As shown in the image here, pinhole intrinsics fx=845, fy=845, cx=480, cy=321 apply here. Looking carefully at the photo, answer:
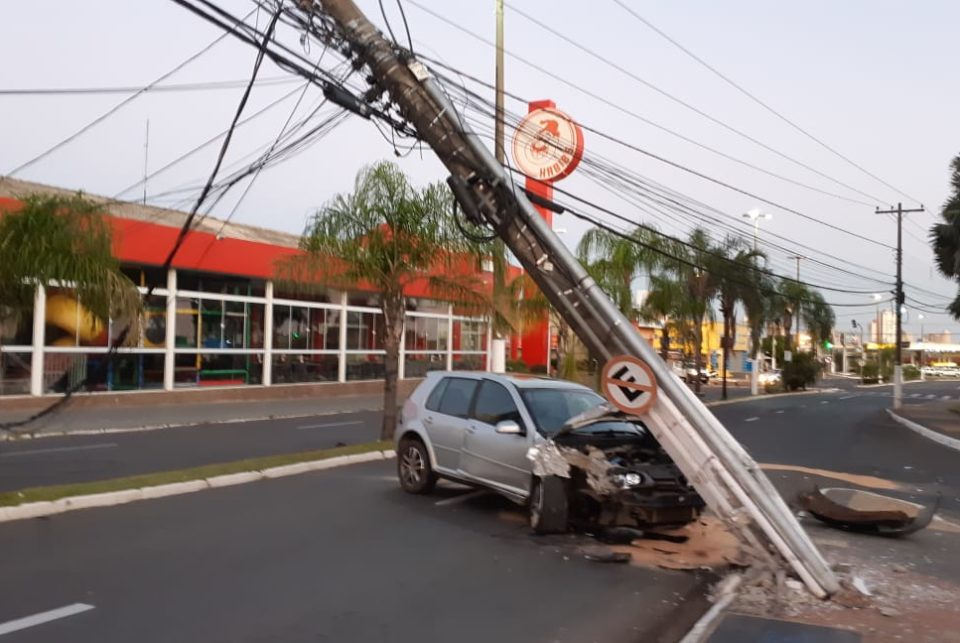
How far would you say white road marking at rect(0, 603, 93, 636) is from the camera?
543 cm

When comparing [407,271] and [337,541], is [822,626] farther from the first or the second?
[407,271]

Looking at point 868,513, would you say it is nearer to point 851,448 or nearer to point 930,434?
point 851,448

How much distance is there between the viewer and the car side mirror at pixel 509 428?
8.80m

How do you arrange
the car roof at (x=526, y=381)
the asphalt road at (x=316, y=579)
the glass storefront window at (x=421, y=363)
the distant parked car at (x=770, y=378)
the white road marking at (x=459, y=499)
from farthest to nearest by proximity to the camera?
1. the distant parked car at (x=770, y=378)
2. the glass storefront window at (x=421, y=363)
3. the white road marking at (x=459, y=499)
4. the car roof at (x=526, y=381)
5. the asphalt road at (x=316, y=579)

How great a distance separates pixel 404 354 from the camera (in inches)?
1435

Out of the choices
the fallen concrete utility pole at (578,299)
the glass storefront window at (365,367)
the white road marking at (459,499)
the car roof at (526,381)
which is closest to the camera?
the fallen concrete utility pole at (578,299)

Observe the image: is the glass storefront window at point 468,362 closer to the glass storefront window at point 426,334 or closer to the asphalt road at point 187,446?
the glass storefront window at point 426,334

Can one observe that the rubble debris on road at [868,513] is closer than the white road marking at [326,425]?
Yes

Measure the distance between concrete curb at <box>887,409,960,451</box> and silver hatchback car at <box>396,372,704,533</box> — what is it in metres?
14.9

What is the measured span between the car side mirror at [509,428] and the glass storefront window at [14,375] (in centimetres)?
1712

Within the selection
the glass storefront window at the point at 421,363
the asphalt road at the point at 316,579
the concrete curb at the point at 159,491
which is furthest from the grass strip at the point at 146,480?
the glass storefront window at the point at 421,363

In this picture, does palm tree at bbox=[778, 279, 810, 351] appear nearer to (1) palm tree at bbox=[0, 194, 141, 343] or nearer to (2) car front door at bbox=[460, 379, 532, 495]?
(2) car front door at bbox=[460, 379, 532, 495]

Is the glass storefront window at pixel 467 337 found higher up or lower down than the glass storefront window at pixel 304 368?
higher up

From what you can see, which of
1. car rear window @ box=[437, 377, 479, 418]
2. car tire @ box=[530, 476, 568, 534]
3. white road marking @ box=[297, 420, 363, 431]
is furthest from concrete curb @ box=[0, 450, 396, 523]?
white road marking @ box=[297, 420, 363, 431]
